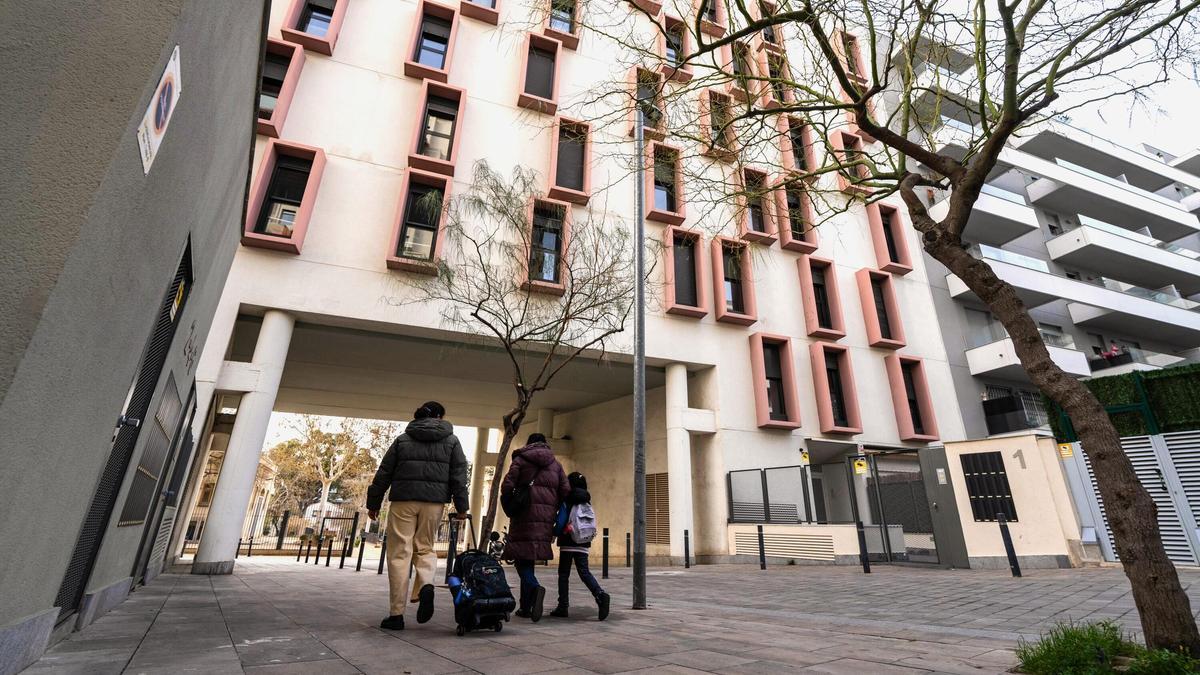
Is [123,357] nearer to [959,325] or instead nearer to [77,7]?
[77,7]

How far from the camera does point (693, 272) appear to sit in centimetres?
1695

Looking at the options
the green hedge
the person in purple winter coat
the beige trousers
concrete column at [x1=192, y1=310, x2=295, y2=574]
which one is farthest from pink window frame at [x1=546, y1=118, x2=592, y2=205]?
the green hedge

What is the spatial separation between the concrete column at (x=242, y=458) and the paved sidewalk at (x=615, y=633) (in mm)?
3129

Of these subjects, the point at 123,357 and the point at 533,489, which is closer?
the point at 123,357

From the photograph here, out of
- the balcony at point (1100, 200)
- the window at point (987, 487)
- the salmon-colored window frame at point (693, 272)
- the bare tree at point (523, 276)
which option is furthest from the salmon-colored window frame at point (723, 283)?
the balcony at point (1100, 200)

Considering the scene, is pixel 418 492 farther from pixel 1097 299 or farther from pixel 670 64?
pixel 1097 299

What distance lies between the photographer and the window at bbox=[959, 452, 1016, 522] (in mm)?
10477

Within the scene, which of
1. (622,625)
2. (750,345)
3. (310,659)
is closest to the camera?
(310,659)

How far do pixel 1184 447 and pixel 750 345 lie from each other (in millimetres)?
9571

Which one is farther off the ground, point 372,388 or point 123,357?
point 372,388

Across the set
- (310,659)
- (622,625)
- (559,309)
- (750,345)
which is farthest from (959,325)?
(310,659)

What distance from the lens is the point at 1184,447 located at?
9.52 metres

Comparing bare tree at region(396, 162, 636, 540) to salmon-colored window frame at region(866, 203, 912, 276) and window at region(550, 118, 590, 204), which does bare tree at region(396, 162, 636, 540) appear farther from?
salmon-colored window frame at region(866, 203, 912, 276)

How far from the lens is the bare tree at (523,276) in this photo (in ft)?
36.5
